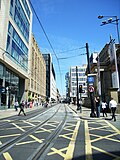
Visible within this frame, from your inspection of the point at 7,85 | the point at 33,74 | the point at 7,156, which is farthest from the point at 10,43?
the point at 33,74

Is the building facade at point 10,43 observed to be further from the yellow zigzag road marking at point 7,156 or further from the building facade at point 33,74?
the yellow zigzag road marking at point 7,156

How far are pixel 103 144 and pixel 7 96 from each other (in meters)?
30.7

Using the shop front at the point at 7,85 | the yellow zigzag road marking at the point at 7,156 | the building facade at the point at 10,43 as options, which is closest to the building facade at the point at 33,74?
the building facade at the point at 10,43

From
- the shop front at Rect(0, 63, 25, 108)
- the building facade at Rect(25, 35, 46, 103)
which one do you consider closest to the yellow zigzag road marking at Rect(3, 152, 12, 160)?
the shop front at Rect(0, 63, 25, 108)

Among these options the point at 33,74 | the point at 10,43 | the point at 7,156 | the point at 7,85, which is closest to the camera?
the point at 7,156

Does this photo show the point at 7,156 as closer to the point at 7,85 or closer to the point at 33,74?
the point at 7,85

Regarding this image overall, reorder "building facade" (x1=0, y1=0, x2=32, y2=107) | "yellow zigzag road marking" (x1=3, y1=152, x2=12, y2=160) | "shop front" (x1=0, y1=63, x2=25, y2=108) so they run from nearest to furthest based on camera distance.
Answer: "yellow zigzag road marking" (x1=3, y1=152, x2=12, y2=160) → "building facade" (x1=0, y1=0, x2=32, y2=107) → "shop front" (x1=0, y1=63, x2=25, y2=108)

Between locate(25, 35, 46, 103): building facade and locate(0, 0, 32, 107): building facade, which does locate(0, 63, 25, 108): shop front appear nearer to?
locate(0, 0, 32, 107): building facade

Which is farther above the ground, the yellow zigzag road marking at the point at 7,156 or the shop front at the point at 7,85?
the shop front at the point at 7,85

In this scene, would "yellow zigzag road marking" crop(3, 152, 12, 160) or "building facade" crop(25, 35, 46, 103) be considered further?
"building facade" crop(25, 35, 46, 103)

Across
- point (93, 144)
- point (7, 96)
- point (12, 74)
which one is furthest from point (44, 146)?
point (12, 74)

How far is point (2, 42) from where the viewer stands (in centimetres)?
2900

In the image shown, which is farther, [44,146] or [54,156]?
[44,146]

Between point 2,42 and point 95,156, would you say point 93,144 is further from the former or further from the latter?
point 2,42
